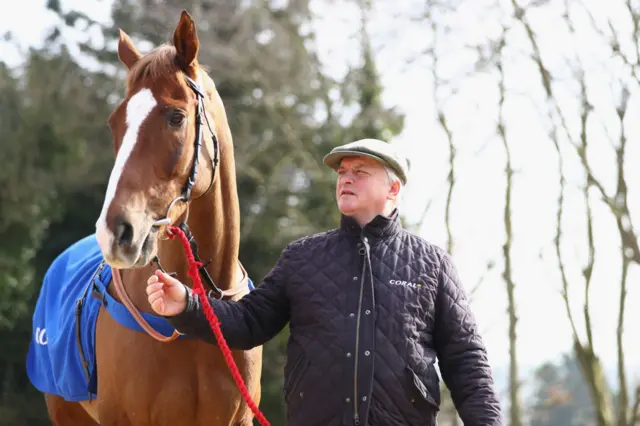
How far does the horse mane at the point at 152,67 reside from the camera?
10.4ft

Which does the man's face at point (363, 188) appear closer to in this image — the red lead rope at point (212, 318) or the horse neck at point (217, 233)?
the red lead rope at point (212, 318)

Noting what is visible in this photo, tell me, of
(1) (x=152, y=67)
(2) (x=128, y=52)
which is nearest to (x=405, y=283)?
(1) (x=152, y=67)

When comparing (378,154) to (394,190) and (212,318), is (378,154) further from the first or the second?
(212,318)

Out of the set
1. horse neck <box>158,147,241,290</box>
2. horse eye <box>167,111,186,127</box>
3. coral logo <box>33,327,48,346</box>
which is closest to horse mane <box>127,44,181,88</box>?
horse eye <box>167,111,186,127</box>

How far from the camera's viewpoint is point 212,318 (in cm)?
302

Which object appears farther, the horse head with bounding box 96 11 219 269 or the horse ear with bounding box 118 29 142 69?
the horse ear with bounding box 118 29 142 69

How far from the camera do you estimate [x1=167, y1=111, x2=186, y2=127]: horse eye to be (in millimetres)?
3096

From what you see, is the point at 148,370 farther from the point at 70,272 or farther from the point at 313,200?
the point at 313,200

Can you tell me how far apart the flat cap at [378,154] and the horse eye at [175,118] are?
57 cm

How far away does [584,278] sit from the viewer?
11.4 metres

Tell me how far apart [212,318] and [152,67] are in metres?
0.98

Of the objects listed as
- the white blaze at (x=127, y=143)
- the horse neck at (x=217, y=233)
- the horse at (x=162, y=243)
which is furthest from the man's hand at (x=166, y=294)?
the horse neck at (x=217, y=233)

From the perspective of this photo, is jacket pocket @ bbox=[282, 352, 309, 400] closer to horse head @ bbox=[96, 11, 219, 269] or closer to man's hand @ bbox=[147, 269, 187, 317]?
man's hand @ bbox=[147, 269, 187, 317]

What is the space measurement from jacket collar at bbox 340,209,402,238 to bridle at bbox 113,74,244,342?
0.61m
